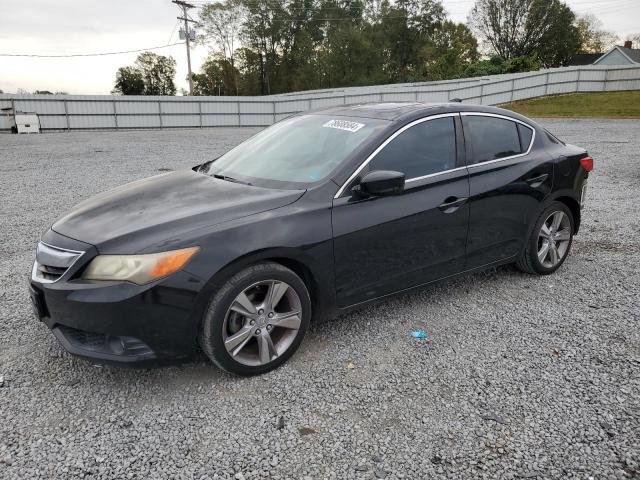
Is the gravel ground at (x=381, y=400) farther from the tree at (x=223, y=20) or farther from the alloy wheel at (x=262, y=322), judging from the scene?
the tree at (x=223, y=20)

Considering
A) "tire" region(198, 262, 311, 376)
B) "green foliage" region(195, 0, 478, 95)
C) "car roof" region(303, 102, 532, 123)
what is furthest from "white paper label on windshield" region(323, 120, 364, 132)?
"green foliage" region(195, 0, 478, 95)

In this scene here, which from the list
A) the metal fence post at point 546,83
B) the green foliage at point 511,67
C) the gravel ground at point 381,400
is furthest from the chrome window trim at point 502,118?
the green foliage at point 511,67

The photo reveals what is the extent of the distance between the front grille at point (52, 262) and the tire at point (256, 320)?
834mm

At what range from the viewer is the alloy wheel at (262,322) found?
298 cm

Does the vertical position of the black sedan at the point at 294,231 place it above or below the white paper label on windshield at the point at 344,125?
below

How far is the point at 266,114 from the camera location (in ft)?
100

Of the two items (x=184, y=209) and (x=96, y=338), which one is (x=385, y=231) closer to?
(x=184, y=209)

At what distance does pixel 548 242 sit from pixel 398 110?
203 cm

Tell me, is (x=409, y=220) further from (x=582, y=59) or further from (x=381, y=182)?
(x=582, y=59)

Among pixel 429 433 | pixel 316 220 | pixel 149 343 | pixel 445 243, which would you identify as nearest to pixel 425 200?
pixel 445 243

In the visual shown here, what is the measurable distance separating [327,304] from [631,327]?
235 centimetres

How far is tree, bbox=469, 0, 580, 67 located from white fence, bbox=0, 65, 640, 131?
29510 millimetres

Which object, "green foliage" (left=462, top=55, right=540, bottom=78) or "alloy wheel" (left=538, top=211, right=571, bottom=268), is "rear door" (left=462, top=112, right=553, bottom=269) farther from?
"green foliage" (left=462, top=55, right=540, bottom=78)

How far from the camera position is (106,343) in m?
2.79
